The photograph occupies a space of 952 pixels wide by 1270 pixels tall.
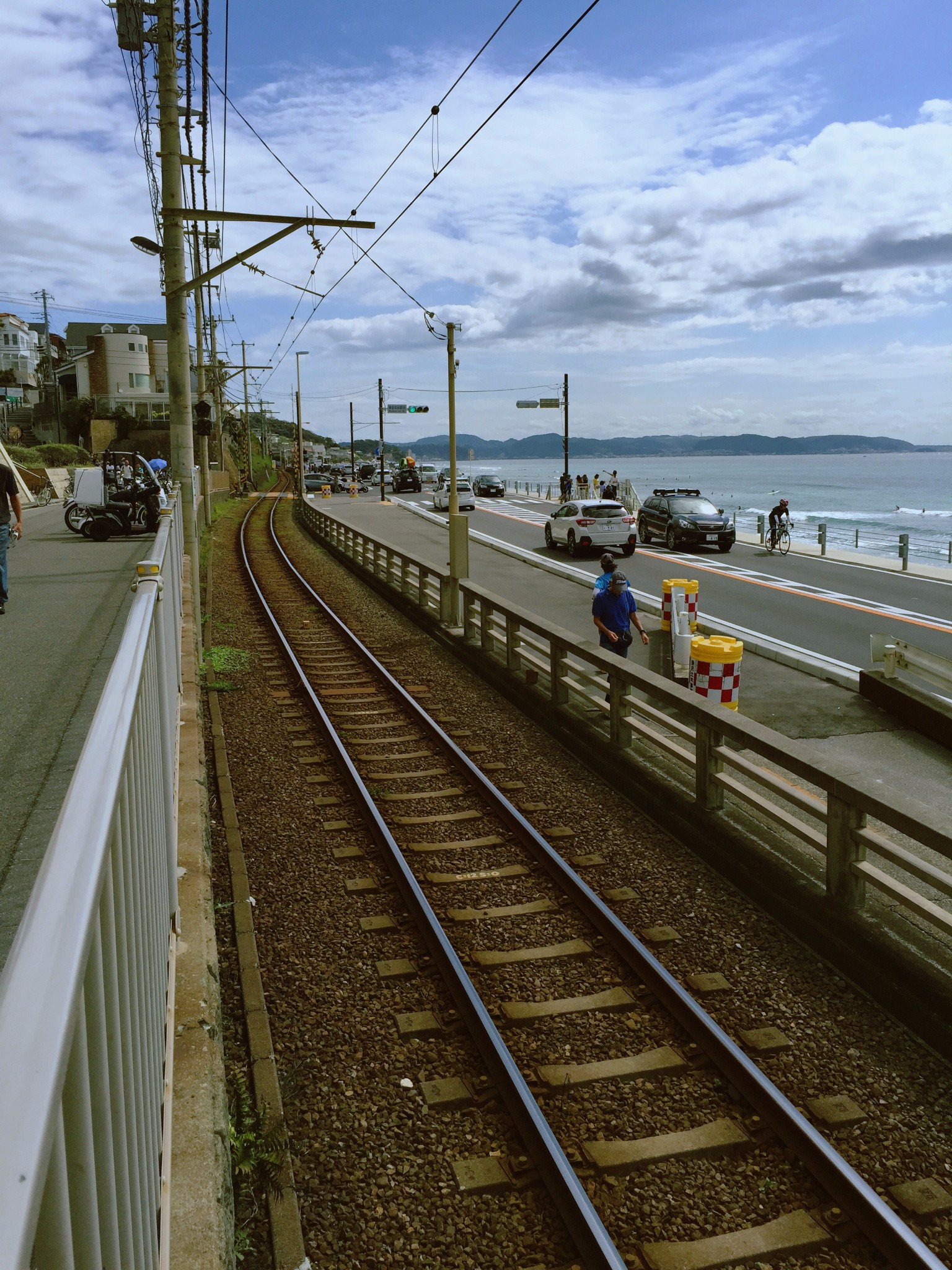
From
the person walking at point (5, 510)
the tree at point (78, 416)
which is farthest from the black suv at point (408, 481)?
the person walking at point (5, 510)

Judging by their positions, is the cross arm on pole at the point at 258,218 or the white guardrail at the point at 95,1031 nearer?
the white guardrail at the point at 95,1031

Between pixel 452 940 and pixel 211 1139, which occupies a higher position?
pixel 211 1139

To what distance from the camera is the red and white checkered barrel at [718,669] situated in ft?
36.0

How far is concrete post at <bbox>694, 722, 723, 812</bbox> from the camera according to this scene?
25.1 ft

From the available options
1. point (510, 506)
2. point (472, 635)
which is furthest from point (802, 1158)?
point (510, 506)

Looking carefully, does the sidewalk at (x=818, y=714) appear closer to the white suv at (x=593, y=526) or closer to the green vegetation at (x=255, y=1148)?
the green vegetation at (x=255, y=1148)

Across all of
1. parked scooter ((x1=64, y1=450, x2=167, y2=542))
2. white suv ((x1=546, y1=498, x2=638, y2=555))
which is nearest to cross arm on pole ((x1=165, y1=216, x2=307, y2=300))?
parked scooter ((x1=64, y1=450, x2=167, y2=542))

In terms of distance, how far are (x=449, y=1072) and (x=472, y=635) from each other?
10719 millimetres

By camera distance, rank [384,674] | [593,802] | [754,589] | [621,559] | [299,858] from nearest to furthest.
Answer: [299,858]
[593,802]
[384,674]
[754,589]
[621,559]

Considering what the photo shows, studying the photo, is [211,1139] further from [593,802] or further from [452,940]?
[593,802]

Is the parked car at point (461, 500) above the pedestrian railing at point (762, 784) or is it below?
above

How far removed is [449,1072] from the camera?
16.2ft

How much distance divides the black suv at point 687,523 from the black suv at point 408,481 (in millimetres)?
35800

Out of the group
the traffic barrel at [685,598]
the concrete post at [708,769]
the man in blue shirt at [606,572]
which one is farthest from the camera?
the traffic barrel at [685,598]
